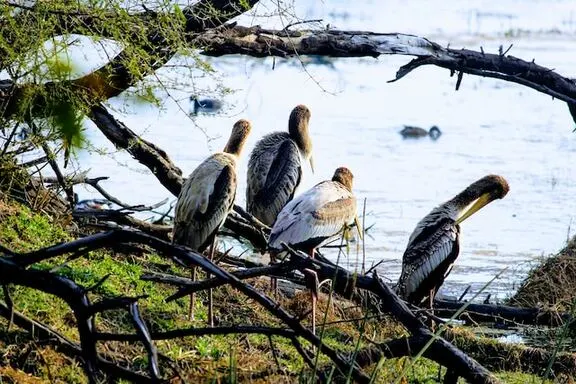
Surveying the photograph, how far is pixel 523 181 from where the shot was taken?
16234mm

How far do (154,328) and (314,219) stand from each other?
173 centimetres

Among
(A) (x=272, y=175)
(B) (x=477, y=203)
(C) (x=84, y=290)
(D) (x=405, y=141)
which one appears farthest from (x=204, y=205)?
(D) (x=405, y=141)

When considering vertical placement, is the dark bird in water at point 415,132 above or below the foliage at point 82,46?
above

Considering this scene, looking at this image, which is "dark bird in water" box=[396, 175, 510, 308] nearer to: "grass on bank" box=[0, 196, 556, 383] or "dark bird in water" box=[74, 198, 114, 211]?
"grass on bank" box=[0, 196, 556, 383]

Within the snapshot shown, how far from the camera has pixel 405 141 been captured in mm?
18875

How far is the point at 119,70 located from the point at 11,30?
112 centimetres

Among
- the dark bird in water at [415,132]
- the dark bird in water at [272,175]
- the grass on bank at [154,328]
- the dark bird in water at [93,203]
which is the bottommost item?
the grass on bank at [154,328]

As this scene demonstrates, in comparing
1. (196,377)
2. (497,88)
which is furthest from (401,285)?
(497,88)

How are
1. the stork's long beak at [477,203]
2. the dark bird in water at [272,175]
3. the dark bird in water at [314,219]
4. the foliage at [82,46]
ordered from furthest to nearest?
the dark bird in water at [272,175] < the stork's long beak at [477,203] < the dark bird in water at [314,219] < the foliage at [82,46]

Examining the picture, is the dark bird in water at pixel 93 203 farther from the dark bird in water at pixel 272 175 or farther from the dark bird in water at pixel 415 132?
the dark bird in water at pixel 415 132

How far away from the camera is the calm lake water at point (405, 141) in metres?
12.0

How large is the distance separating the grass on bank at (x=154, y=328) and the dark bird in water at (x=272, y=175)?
122 cm

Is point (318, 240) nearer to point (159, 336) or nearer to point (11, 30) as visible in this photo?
point (11, 30)

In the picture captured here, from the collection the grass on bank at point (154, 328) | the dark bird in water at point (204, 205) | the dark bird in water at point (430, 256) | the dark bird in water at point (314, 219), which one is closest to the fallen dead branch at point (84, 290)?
the grass on bank at point (154, 328)
